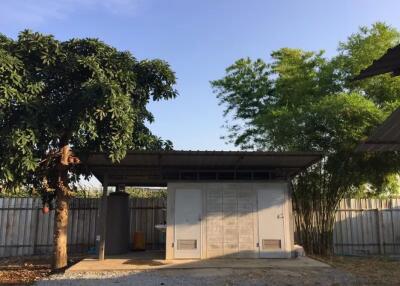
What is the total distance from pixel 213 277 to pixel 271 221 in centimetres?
288

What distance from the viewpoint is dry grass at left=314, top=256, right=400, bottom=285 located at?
8.07 m

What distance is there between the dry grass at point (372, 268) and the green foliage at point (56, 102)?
213 inches

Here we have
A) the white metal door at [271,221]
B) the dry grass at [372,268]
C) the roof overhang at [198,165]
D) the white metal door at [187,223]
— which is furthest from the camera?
the white metal door at [271,221]

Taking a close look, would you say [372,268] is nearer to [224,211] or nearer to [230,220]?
[230,220]

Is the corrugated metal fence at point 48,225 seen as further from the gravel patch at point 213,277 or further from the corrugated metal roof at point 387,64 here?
the corrugated metal roof at point 387,64

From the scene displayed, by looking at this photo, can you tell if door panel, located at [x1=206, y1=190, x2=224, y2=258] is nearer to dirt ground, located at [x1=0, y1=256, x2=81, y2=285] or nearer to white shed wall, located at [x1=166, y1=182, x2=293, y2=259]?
white shed wall, located at [x1=166, y1=182, x2=293, y2=259]

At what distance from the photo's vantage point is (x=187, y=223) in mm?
10281

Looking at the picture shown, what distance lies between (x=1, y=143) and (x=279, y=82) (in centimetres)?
830

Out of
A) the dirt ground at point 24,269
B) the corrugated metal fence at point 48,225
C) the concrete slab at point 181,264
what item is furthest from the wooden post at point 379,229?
the dirt ground at point 24,269

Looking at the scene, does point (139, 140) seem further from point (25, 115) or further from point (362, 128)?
point (362, 128)

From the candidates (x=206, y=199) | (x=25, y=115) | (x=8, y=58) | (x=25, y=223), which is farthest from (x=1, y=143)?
(x=25, y=223)

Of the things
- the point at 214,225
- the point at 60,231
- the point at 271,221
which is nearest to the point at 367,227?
the point at 271,221

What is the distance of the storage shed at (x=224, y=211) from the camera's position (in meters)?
10.2

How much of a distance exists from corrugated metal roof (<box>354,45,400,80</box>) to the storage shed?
6.43m
